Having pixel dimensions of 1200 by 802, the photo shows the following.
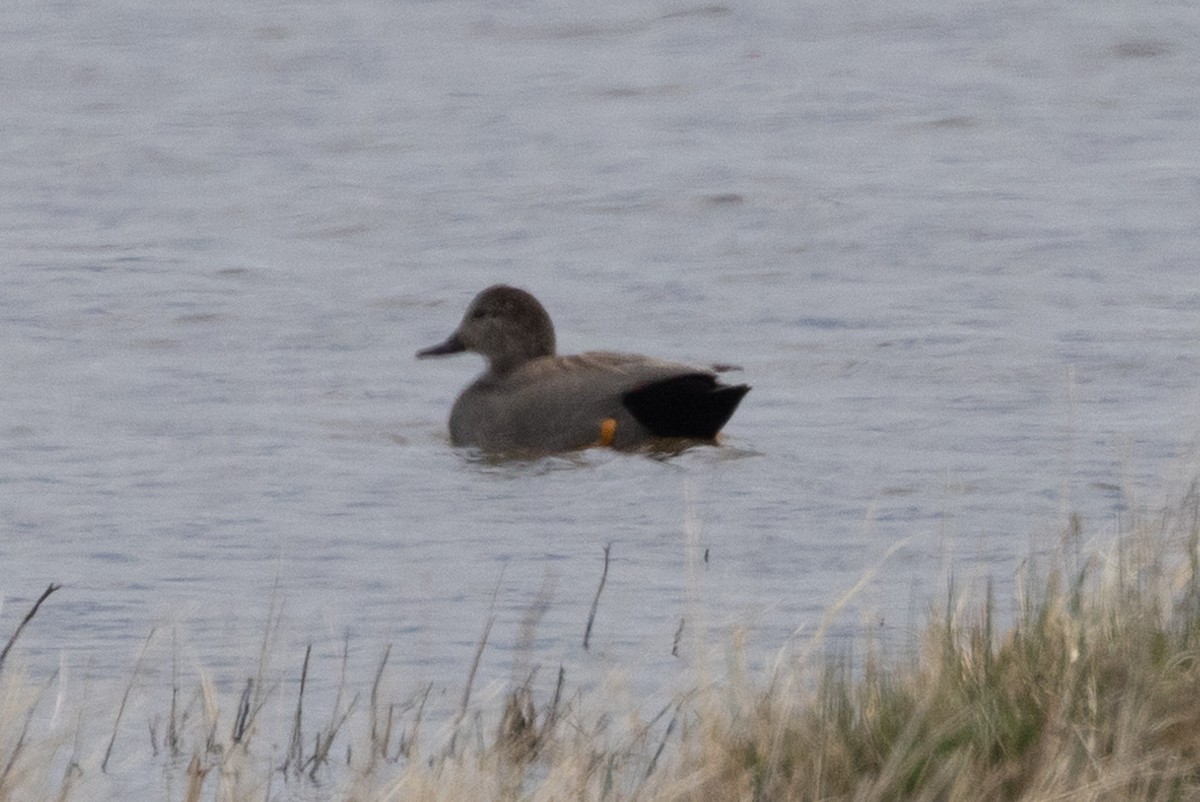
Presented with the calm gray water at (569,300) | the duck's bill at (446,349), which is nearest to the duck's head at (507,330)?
the duck's bill at (446,349)

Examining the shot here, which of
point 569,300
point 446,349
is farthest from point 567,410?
point 569,300

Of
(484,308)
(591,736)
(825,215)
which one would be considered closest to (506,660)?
(591,736)

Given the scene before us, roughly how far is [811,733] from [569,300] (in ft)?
31.0

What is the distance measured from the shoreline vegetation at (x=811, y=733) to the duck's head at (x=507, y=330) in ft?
19.6

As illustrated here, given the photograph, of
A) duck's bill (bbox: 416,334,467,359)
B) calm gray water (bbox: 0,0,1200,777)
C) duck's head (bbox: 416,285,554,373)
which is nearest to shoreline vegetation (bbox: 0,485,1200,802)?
calm gray water (bbox: 0,0,1200,777)

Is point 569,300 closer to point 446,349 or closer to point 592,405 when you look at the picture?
point 446,349

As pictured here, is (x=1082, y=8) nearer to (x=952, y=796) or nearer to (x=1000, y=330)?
(x=1000, y=330)

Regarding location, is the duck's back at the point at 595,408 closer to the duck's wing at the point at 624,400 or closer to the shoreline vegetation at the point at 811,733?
the duck's wing at the point at 624,400

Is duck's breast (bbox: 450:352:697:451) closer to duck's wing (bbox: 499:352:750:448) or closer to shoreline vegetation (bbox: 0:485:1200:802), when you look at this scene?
duck's wing (bbox: 499:352:750:448)

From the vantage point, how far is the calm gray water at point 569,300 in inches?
309

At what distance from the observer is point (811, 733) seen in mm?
4961

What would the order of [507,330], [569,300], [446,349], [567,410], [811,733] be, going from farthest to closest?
1. [569,300]
2. [446,349]
3. [507,330]
4. [567,410]
5. [811,733]

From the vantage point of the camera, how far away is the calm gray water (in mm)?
7840

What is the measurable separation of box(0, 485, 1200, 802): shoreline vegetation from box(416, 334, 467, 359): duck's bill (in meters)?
6.08
